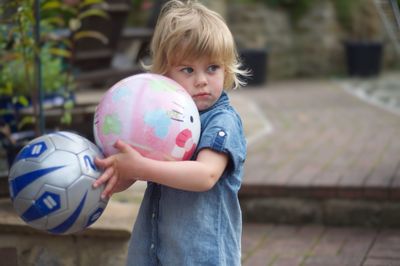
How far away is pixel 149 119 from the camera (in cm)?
213

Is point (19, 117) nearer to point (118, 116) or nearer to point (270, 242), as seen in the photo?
point (270, 242)

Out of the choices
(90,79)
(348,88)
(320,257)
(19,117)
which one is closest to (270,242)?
(320,257)

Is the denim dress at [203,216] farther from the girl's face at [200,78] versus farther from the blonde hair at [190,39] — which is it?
the blonde hair at [190,39]

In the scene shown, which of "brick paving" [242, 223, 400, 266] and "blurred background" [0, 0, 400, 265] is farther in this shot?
"brick paving" [242, 223, 400, 266]

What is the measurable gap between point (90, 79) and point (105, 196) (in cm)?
326

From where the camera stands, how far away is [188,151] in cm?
222

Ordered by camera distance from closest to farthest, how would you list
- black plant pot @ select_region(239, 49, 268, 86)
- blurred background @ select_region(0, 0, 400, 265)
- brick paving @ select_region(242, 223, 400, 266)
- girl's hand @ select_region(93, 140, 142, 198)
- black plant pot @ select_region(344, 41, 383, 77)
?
girl's hand @ select_region(93, 140, 142, 198) < blurred background @ select_region(0, 0, 400, 265) < brick paving @ select_region(242, 223, 400, 266) < black plant pot @ select_region(239, 49, 268, 86) < black plant pot @ select_region(344, 41, 383, 77)

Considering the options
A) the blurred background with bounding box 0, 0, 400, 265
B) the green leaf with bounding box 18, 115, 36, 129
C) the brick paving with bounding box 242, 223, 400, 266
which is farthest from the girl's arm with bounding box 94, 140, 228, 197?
the green leaf with bounding box 18, 115, 36, 129

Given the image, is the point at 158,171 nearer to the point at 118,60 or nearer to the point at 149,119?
the point at 149,119

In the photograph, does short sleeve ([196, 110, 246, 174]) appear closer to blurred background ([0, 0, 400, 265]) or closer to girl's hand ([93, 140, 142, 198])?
girl's hand ([93, 140, 142, 198])

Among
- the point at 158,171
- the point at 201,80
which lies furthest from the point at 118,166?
the point at 201,80

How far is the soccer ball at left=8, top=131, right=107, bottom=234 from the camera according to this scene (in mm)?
2137

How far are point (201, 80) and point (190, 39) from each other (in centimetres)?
13

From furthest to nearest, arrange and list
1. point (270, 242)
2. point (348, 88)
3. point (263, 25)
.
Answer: point (263, 25), point (348, 88), point (270, 242)
